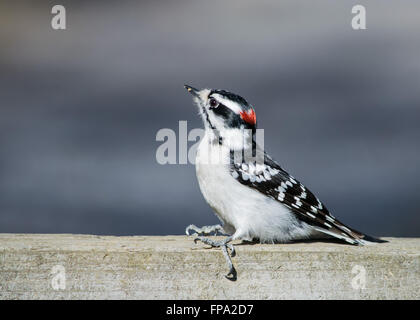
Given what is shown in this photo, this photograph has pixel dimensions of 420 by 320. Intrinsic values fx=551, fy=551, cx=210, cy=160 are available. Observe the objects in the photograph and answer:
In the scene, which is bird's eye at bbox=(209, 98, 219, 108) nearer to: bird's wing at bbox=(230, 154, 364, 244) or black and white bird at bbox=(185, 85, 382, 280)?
black and white bird at bbox=(185, 85, 382, 280)

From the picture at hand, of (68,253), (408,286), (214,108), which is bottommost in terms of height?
(408,286)

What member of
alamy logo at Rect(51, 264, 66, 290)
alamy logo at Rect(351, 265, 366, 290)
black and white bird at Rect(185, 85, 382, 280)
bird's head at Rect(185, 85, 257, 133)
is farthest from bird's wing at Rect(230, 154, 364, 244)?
alamy logo at Rect(51, 264, 66, 290)

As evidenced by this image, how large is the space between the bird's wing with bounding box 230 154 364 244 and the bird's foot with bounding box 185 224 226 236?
0.35 meters

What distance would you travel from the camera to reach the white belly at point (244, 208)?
315cm

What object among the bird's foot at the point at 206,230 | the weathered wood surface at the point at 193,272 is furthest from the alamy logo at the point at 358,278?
the bird's foot at the point at 206,230

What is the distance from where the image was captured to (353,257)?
8.45 feet

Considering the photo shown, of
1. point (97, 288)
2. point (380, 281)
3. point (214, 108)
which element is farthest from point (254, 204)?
point (97, 288)

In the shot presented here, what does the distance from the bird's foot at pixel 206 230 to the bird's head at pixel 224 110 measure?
610 millimetres

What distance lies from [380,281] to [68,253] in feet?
4.69

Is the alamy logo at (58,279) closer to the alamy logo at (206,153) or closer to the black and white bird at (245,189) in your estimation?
the black and white bird at (245,189)

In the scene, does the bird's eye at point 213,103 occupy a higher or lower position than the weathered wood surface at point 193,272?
higher

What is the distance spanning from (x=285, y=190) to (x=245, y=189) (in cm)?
25

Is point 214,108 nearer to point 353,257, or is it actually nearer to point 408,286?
point 353,257

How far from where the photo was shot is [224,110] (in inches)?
135
